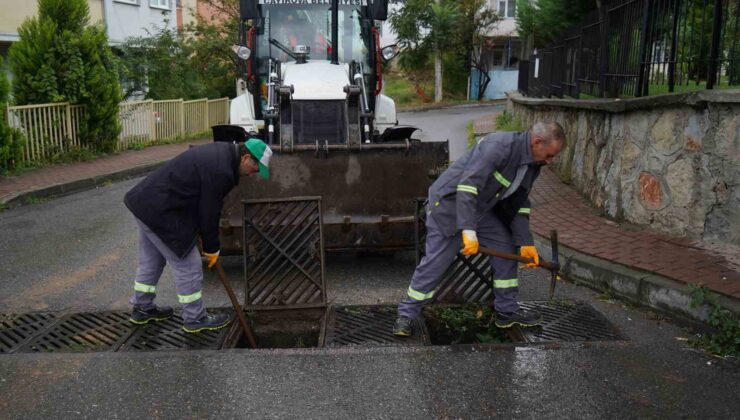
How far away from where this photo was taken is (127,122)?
49.7 ft

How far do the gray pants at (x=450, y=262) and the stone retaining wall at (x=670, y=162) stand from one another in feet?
6.81

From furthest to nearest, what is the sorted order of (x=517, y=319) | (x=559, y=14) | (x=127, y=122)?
(x=559, y=14) → (x=127, y=122) → (x=517, y=319)

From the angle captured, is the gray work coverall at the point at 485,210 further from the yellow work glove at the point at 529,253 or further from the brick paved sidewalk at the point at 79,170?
the brick paved sidewalk at the point at 79,170

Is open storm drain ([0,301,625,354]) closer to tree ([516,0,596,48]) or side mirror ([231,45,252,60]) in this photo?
side mirror ([231,45,252,60])

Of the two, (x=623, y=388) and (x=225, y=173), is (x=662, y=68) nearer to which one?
(x=623, y=388)

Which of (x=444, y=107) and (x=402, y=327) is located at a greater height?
(x=444, y=107)

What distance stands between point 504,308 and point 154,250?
261 centimetres

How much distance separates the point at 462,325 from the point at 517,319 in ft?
1.44

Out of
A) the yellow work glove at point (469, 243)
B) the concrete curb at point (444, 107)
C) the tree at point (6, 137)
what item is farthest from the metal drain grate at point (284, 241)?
the concrete curb at point (444, 107)

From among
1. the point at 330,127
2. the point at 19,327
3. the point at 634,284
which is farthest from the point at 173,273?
the point at 634,284

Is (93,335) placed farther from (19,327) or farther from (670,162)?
(670,162)

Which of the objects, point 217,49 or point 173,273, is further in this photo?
point 217,49

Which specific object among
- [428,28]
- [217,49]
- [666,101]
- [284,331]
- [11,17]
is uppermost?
[428,28]

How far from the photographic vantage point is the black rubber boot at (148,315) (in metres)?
4.97
